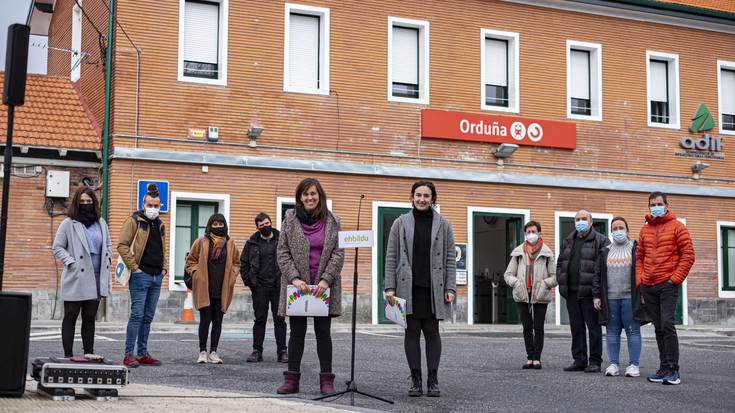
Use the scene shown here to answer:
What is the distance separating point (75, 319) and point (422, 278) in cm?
356

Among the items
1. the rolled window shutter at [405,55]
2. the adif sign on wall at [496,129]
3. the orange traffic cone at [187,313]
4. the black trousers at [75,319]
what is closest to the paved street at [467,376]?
the black trousers at [75,319]

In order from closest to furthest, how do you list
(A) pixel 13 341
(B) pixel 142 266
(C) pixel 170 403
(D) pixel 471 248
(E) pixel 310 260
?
1. (A) pixel 13 341
2. (C) pixel 170 403
3. (E) pixel 310 260
4. (B) pixel 142 266
5. (D) pixel 471 248

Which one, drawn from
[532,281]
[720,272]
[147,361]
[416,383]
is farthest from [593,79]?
[416,383]

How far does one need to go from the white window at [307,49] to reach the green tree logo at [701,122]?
10.2 m

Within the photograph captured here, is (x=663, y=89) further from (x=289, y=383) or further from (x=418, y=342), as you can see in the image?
(x=289, y=383)

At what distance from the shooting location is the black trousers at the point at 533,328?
13016mm

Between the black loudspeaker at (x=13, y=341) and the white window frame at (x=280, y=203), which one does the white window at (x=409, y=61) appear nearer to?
the white window frame at (x=280, y=203)

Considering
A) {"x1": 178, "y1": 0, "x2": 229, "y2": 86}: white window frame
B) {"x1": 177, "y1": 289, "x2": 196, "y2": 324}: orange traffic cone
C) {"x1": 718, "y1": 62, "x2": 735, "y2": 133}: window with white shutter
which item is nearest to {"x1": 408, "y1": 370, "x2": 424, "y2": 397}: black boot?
{"x1": 177, "y1": 289, "x2": 196, "y2": 324}: orange traffic cone

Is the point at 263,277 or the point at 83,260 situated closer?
the point at 83,260

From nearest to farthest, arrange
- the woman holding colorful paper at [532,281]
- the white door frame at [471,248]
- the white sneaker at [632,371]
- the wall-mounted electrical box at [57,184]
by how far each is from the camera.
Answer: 1. the white sneaker at [632,371]
2. the woman holding colorful paper at [532,281]
3. the wall-mounted electrical box at [57,184]
4. the white door frame at [471,248]

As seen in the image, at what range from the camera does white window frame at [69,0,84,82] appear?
25.0 meters

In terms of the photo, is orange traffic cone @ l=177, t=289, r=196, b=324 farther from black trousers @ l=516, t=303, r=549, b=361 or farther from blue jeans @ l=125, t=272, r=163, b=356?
black trousers @ l=516, t=303, r=549, b=361

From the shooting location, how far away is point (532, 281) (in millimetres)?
13641

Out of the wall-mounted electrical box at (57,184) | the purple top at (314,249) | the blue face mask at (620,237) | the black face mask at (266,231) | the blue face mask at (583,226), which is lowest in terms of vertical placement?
the purple top at (314,249)
